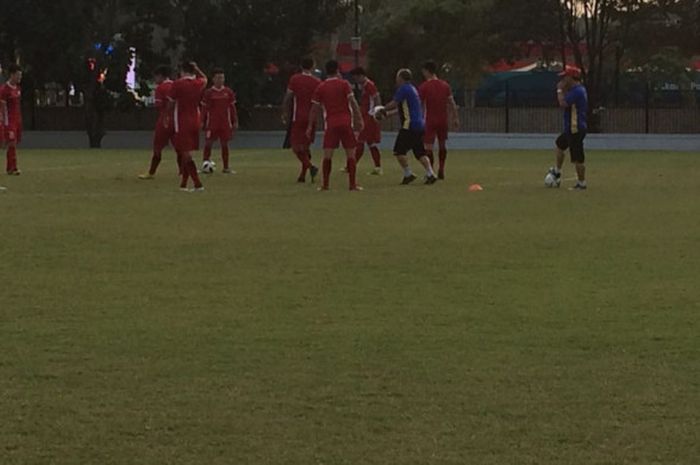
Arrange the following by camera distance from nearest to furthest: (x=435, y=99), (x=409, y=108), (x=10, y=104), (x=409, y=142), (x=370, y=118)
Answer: (x=409, y=142)
(x=409, y=108)
(x=435, y=99)
(x=10, y=104)
(x=370, y=118)

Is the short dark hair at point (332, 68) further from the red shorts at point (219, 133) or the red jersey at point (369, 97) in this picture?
the red shorts at point (219, 133)

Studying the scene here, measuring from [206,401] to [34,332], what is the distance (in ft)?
8.09

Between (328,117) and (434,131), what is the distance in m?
4.40

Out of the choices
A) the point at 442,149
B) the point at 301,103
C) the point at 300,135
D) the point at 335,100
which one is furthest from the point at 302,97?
the point at 335,100

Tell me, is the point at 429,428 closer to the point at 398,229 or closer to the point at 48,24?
the point at 398,229

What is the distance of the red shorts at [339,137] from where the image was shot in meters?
24.3

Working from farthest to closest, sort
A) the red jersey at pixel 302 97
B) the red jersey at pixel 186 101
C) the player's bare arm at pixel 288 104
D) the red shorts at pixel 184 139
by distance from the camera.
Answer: the red jersey at pixel 302 97 < the player's bare arm at pixel 288 104 < the red jersey at pixel 186 101 < the red shorts at pixel 184 139

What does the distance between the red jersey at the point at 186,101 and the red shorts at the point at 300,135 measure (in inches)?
108

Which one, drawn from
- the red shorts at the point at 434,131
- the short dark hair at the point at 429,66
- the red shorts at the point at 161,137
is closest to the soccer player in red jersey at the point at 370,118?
the red shorts at the point at 434,131

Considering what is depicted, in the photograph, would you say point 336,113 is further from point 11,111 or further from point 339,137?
point 11,111

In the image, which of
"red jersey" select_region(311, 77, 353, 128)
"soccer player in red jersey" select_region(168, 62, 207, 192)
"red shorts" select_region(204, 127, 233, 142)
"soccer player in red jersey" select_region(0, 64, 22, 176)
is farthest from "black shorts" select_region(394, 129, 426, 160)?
"soccer player in red jersey" select_region(0, 64, 22, 176)

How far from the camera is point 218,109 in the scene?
3048 cm

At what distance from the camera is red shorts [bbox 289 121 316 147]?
26.8 m

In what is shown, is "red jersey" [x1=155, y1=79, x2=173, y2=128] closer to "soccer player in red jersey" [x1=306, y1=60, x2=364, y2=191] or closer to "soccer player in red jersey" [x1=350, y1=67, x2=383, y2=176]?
"soccer player in red jersey" [x1=306, y1=60, x2=364, y2=191]
